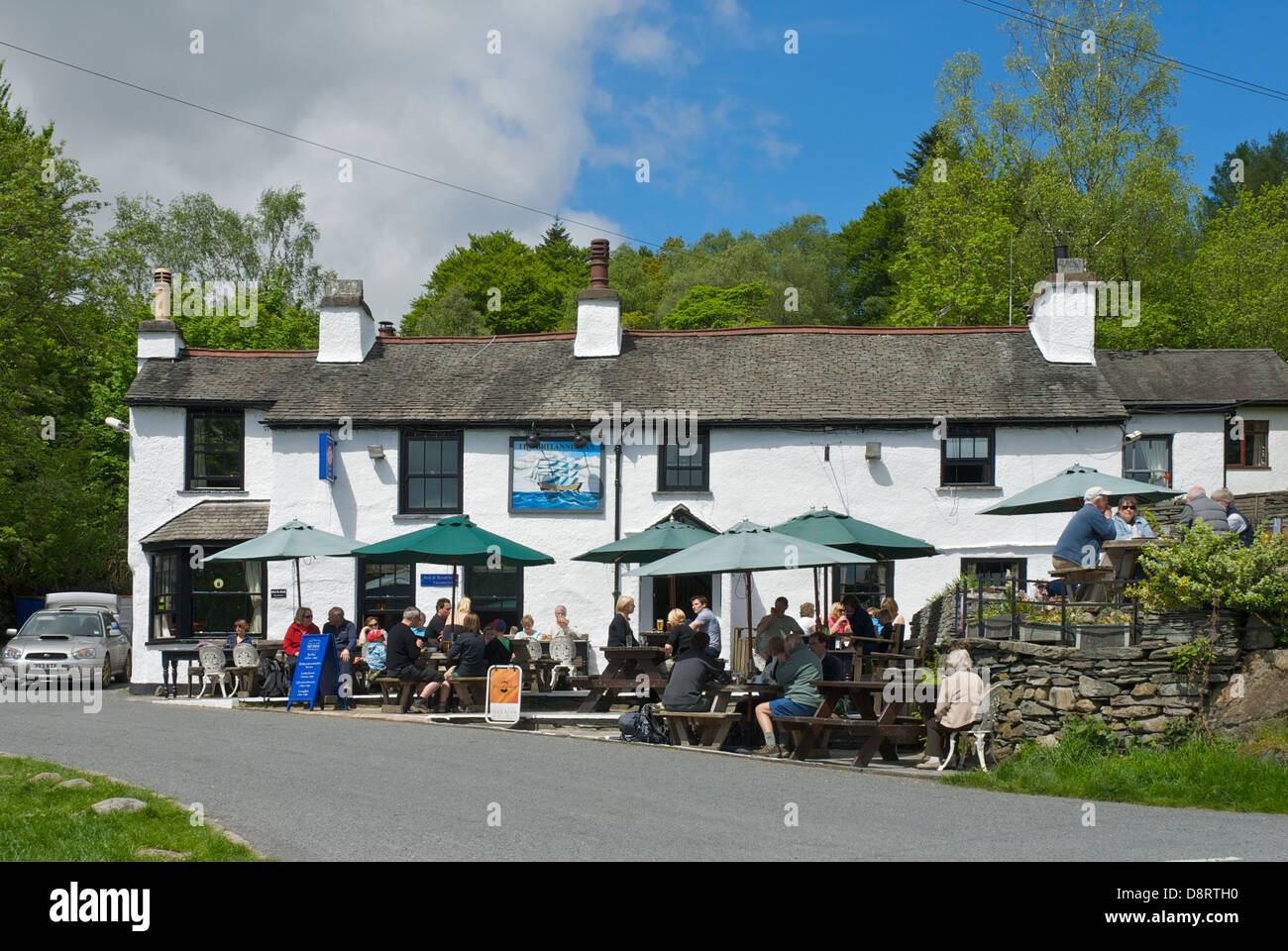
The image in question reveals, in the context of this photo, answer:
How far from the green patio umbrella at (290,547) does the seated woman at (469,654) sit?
3.04 meters

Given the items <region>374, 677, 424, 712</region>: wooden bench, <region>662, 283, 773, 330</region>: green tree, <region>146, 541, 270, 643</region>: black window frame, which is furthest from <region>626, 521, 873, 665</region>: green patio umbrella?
<region>662, 283, 773, 330</region>: green tree

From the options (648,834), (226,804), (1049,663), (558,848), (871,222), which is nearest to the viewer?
(558,848)

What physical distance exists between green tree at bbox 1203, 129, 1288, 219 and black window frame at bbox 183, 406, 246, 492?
57.6 metres

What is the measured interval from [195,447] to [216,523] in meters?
2.21

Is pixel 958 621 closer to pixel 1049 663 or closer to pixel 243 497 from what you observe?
pixel 1049 663

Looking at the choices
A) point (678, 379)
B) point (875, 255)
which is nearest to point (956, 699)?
point (678, 379)

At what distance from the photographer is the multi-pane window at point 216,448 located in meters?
27.2

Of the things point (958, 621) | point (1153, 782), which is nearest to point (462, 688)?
point (958, 621)

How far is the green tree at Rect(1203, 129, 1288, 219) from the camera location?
230ft

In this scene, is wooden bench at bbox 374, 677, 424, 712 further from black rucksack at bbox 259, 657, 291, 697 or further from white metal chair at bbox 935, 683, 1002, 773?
white metal chair at bbox 935, 683, 1002, 773

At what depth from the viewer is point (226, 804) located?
1063 centimetres

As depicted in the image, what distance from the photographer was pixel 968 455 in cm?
2495

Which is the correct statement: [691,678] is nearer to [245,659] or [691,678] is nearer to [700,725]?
[700,725]

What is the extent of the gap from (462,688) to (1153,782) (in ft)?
33.5
